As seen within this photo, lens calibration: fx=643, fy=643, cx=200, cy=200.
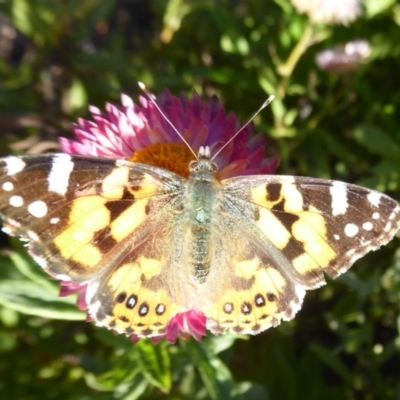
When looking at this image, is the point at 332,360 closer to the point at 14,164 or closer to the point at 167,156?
the point at 167,156

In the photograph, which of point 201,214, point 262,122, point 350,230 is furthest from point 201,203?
point 262,122

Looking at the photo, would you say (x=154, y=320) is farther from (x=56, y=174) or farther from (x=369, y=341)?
(x=369, y=341)

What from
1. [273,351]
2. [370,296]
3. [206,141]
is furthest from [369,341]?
[206,141]

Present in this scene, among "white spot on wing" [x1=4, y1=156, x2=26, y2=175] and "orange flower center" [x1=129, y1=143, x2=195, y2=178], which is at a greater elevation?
"white spot on wing" [x1=4, y1=156, x2=26, y2=175]

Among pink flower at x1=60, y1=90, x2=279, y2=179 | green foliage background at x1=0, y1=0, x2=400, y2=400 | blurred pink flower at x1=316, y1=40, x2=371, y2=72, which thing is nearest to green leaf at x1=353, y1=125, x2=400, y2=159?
green foliage background at x1=0, y1=0, x2=400, y2=400

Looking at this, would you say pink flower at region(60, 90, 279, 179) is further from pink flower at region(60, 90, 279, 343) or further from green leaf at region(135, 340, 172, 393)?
green leaf at region(135, 340, 172, 393)

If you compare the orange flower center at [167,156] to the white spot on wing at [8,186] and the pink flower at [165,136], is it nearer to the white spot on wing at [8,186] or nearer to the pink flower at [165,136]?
the pink flower at [165,136]

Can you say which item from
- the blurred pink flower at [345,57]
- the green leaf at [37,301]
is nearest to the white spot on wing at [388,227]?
the green leaf at [37,301]
